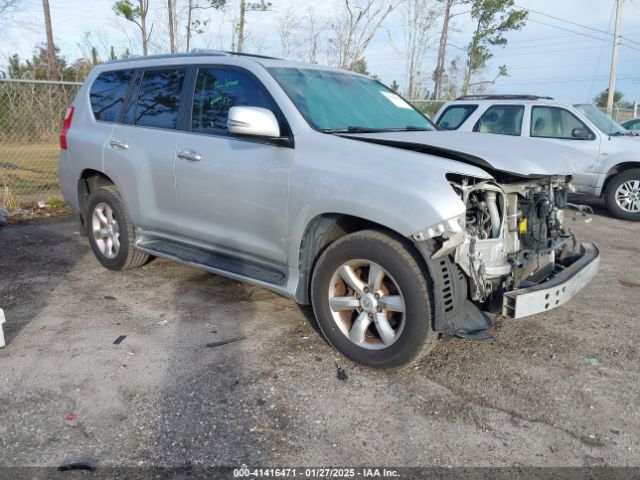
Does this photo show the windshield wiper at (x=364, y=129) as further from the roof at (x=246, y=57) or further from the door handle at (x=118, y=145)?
the door handle at (x=118, y=145)

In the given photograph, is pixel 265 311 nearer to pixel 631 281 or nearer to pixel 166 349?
pixel 166 349

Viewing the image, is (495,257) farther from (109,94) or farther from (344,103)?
(109,94)

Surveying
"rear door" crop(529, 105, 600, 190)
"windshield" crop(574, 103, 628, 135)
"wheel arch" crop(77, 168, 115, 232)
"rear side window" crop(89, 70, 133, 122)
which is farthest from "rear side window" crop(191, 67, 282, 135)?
"windshield" crop(574, 103, 628, 135)

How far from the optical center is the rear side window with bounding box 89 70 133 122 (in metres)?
5.08

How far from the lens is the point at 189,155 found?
4227 millimetres

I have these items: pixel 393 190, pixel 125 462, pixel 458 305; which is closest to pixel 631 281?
pixel 458 305

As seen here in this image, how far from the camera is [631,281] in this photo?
5324 mm

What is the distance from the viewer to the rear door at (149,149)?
14.8 ft

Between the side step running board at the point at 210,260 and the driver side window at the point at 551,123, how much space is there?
6.34 m

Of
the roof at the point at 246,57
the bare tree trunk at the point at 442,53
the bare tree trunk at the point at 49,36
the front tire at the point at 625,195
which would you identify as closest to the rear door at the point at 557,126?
the front tire at the point at 625,195

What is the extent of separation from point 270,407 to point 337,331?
735 mm

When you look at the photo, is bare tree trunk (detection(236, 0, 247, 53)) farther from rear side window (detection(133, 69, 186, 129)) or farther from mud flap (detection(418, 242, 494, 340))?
mud flap (detection(418, 242, 494, 340))

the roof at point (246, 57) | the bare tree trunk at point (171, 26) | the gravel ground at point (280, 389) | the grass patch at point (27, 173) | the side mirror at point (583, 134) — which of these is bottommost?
the gravel ground at point (280, 389)

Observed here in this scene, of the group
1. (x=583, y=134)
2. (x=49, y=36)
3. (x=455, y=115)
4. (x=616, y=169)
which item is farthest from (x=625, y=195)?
(x=49, y=36)
